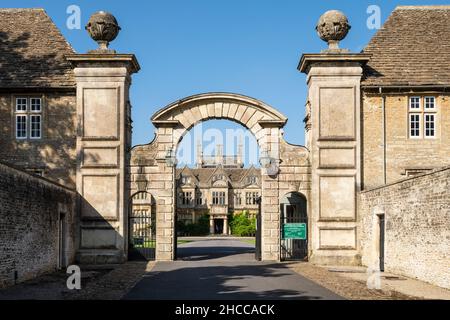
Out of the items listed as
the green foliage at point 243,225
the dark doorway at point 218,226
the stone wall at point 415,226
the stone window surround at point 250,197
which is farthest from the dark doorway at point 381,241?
the stone window surround at point 250,197

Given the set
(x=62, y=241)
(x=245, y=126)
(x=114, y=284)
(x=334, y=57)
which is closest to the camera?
(x=114, y=284)

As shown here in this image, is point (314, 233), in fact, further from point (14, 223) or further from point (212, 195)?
point (212, 195)

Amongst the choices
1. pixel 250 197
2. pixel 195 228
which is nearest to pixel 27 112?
pixel 195 228

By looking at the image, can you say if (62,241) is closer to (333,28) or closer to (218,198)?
(333,28)

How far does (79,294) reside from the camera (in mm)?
14891

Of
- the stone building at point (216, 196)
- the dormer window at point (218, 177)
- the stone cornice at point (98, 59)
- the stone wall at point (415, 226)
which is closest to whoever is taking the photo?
the stone wall at point (415, 226)

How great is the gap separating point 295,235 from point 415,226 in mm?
7098

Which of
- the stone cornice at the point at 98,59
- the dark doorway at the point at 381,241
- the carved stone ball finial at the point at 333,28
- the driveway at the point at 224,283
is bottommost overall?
the driveway at the point at 224,283

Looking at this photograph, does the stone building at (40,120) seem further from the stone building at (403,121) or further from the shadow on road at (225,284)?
the stone building at (403,121)

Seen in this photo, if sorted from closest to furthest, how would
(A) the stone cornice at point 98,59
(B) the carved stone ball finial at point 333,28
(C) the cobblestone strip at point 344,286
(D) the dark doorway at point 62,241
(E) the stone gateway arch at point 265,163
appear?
(C) the cobblestone strip at point 344,286, (D) the dark doorway at point 62,241, (E) the stone gateway arch at point 265,163, (A) the stone cornice at point 98,59, (B) the carved stone ball finial at point 333,28

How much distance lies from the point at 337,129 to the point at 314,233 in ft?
13.2

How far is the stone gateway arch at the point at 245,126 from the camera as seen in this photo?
981 inches

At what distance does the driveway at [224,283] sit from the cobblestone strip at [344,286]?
0.32m

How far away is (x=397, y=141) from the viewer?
989 inches
